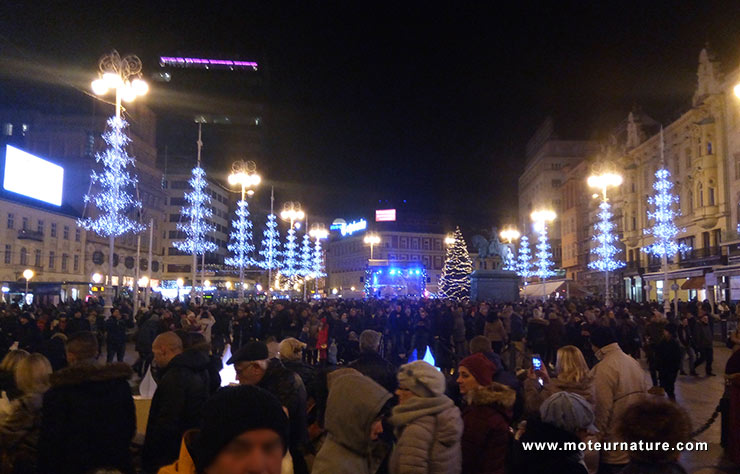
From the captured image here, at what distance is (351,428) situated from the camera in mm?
3166

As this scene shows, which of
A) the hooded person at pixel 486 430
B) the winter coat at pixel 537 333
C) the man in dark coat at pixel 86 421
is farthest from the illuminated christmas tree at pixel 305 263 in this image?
the hooded person at pixel 486 430

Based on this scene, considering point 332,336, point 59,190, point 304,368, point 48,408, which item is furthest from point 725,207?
point 59,190

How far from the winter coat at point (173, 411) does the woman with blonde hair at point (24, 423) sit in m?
0.77

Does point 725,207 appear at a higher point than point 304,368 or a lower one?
higher

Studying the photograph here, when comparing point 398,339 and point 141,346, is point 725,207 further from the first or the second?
point 141,346

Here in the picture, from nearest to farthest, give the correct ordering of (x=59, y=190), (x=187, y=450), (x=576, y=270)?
(x=187, y=450) → (x=59, y=190) → (x=576, y=270)

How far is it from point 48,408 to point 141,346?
12051 millimetres

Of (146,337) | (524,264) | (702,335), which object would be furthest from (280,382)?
(524,264)

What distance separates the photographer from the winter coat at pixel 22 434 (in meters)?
4.31

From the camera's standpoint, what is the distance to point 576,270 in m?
70.2

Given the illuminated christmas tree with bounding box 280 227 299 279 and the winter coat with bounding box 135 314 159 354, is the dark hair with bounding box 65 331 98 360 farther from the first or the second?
the illuminated christmas tree with bounding box 280 227 299 279

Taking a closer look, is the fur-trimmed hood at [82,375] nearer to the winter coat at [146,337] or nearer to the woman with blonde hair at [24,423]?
the woman with blonde hair at [24,423]

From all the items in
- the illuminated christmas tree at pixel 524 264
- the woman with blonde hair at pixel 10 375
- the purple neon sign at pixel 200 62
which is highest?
the purple neon sign at pixel 200 62

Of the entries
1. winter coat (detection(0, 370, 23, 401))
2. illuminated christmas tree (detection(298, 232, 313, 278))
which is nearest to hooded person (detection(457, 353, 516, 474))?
winter coat (detection(0, 370, 23, 401))
